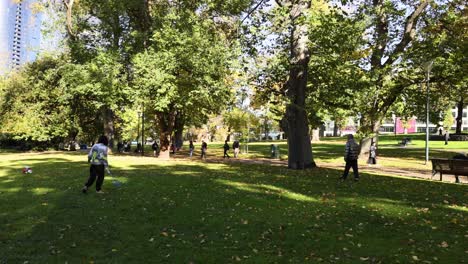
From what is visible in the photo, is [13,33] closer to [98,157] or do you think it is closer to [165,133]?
[165,133]

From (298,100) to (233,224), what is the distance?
1159 cm

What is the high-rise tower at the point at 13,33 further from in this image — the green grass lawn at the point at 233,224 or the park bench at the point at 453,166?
the park bench at the point at 453,166

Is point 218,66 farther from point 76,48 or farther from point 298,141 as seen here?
point 76,48

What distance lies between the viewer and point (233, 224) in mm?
8453

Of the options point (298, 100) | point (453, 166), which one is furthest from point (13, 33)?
point (453, 166)

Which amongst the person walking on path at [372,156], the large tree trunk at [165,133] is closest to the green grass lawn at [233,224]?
the person walking on path at [372,156]

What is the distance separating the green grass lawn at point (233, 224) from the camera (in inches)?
261

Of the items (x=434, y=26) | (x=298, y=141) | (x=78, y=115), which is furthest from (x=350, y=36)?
(x=78, y=115)

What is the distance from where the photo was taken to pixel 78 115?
44062 mm

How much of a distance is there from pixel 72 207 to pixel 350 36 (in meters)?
15.7

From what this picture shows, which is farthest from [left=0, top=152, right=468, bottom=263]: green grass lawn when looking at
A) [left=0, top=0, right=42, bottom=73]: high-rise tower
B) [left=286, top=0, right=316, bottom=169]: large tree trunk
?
[left=0, top=0, right=42, bottom=73]: high-rise tower

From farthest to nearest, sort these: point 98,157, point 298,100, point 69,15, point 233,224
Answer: point 69,15
point 298,100
point 98,157
point 233,224

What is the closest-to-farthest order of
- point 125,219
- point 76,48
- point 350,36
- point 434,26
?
point 125,219 < point 350,36 < point 434,26 < point 76,48

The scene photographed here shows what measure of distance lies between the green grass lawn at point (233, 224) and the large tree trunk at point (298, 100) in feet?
19.0
